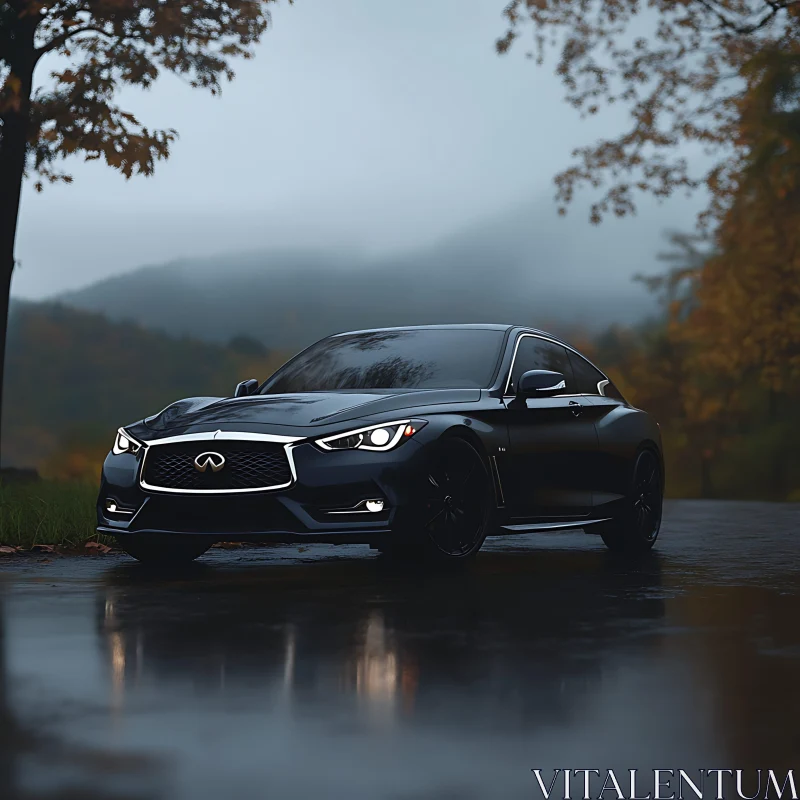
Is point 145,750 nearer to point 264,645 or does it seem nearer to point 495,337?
point 264,645

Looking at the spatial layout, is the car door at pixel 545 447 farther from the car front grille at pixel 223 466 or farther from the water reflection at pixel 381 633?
the car front grille at pixel 223 466

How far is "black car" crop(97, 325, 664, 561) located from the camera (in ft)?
33.3

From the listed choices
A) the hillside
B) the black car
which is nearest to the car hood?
the black car

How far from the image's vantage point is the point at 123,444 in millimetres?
11094

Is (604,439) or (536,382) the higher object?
(536,382)

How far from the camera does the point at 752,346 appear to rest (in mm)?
41344

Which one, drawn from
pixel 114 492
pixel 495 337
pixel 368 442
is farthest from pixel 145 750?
pixel 495 337

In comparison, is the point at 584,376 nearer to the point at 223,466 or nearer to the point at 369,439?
the point at 369,439

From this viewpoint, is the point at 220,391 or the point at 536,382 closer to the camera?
the point at 536,382

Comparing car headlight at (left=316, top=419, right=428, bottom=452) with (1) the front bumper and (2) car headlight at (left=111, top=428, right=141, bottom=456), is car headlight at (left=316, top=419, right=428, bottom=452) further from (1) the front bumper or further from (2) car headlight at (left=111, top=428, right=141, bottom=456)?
(2) car headlight at (left=111, top=428, right=141, bottom=456)

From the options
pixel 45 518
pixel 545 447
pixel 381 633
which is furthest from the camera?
pixel 45 518

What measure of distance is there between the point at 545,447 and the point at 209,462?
253 centimetres

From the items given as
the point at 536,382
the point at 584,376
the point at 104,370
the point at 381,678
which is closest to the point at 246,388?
the point at 536,382

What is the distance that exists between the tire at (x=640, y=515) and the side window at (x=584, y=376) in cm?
64
